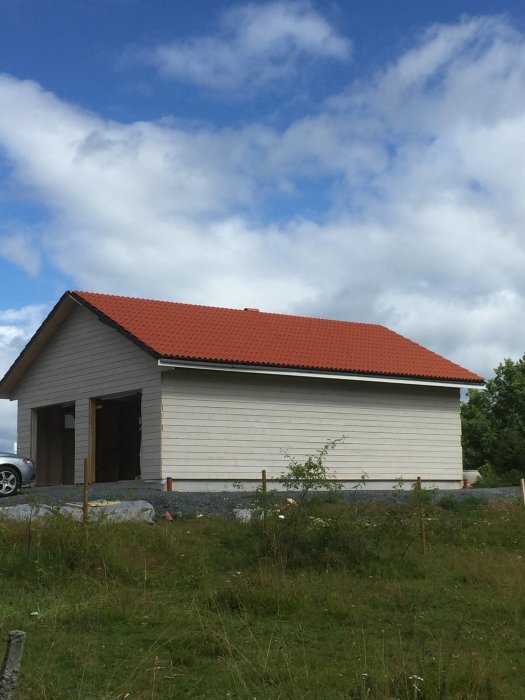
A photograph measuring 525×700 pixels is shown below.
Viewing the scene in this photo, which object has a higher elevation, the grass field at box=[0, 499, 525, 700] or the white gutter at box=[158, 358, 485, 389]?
the white gutter at box=[158, 358, 485, 389]

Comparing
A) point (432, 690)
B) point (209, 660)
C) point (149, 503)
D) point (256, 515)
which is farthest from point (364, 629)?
point (149, 503)

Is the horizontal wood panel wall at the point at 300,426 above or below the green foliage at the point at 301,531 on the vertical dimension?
above

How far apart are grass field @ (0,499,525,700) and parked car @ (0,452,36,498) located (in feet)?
24.6

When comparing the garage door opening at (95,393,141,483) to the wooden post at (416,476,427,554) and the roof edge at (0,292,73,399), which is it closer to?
the roof edge at (0,292,73,399)

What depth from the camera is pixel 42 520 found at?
12.1 m

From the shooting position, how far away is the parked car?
20.4 metres

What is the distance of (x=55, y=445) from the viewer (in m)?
28.2

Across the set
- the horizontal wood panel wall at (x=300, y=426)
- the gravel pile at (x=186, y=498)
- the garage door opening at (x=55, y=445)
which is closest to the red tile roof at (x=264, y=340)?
the horizontal wood panel wall at (x=300, y=426)

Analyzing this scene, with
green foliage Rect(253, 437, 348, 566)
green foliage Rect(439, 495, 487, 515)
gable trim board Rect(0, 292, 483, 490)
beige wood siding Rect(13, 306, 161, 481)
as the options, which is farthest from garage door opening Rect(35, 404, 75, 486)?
green foliage Rect(253, 437, 348, 566)

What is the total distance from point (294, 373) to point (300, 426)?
1514 mm

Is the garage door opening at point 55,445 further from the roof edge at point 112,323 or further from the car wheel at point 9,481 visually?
the car wheel at point 9,481

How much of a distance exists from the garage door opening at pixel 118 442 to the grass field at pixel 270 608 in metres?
15.3

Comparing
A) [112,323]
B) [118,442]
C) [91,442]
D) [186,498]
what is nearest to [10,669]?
[186,498]

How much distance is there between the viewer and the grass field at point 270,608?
22.4 feet
